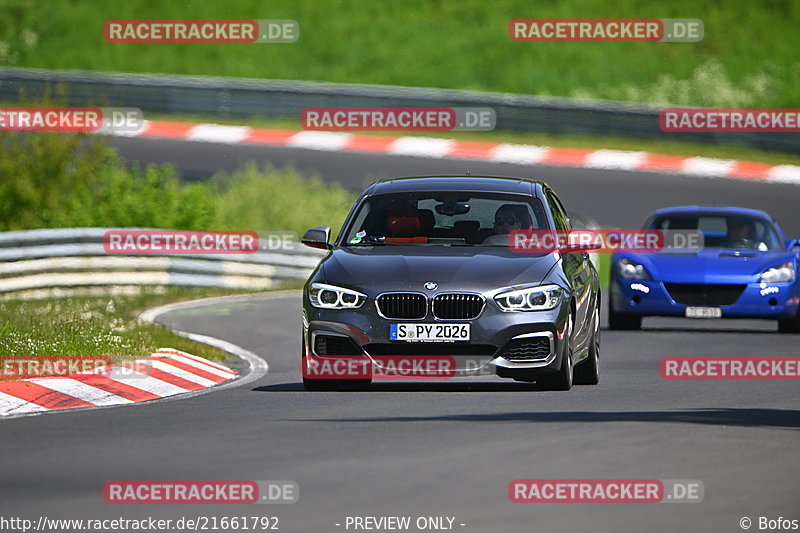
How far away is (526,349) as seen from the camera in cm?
1205

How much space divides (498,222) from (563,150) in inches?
790

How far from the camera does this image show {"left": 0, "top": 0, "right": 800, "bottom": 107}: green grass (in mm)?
41188

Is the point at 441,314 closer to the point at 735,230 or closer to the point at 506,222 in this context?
the point at 506,222

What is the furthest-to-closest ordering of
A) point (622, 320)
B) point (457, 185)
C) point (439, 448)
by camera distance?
point (622, 320) < point (457, 185) < point (439, 448)


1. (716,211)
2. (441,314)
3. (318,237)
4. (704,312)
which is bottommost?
(704,312)

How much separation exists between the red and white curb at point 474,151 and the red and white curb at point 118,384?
58.0ft

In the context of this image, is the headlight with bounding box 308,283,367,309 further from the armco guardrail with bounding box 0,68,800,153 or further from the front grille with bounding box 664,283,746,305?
the armco guardrail with bounding box 0,68,800,153

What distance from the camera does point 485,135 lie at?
115ft

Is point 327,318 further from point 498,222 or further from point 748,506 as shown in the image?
point 748,506

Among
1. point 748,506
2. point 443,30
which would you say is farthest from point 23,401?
point 443,30

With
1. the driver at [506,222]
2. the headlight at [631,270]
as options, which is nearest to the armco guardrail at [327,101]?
the headlight at [631,270]

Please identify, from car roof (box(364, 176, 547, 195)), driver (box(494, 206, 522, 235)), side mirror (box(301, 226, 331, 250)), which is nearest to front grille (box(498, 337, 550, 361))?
driver (box(494, 206, 522, 235))

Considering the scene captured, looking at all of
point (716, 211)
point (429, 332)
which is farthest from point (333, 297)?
point (716, 211)

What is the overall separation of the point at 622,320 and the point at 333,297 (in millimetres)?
7232
